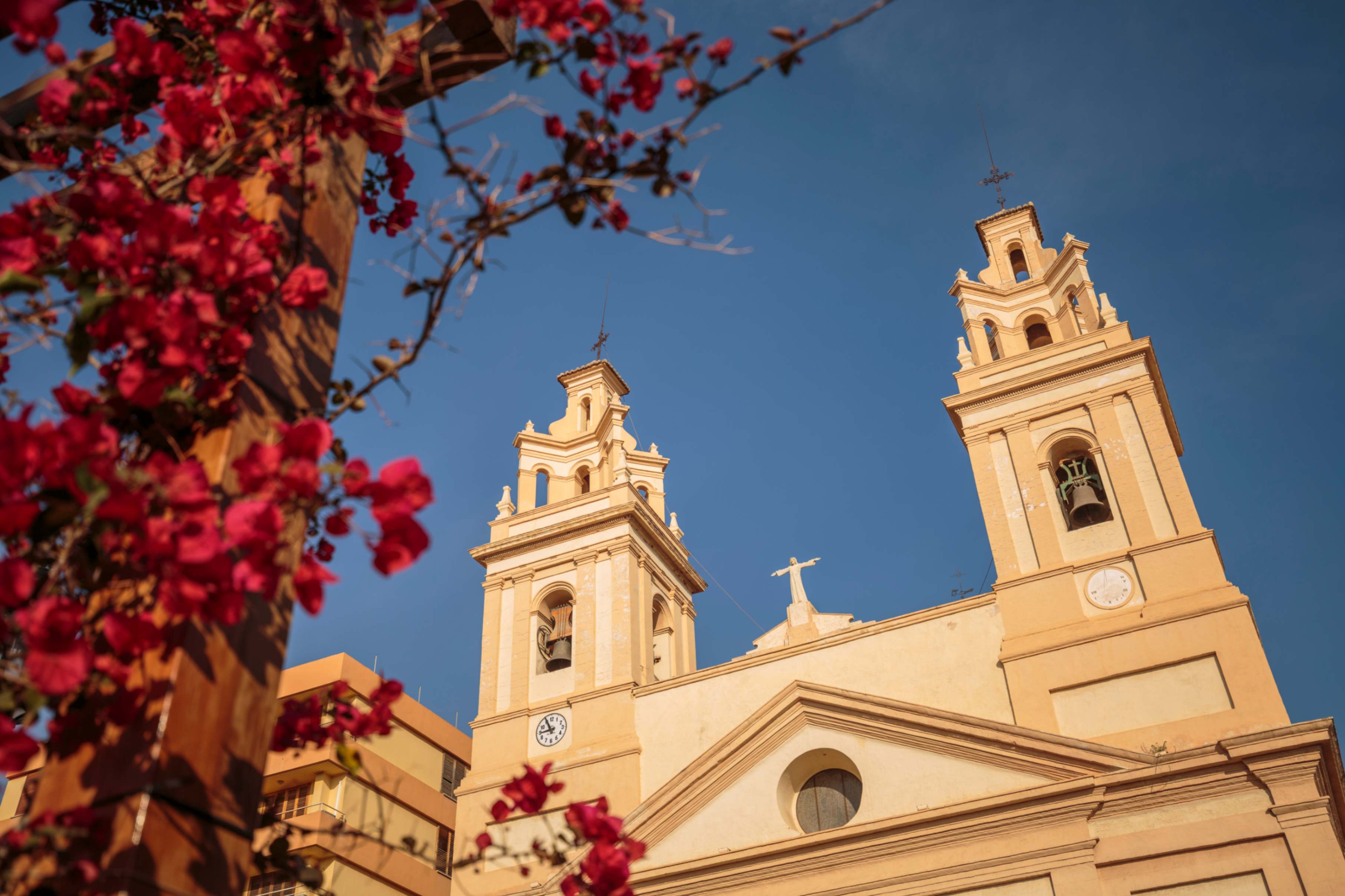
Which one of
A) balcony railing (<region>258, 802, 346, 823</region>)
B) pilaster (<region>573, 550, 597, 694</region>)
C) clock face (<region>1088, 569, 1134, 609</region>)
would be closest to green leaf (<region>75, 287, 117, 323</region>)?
clock face (<region>1088, 569, 1134, 609</region>)

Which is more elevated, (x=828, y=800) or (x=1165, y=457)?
(x=1165, y=457)

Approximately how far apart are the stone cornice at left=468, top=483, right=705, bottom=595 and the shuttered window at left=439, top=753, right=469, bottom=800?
27.6 ft

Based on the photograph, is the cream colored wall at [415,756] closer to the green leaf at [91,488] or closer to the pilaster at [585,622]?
the pilaster at [585,622]

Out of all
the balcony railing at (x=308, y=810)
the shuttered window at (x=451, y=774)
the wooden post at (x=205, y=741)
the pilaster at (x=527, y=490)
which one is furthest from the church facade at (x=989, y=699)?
the wooden post at (x=205, y=741)

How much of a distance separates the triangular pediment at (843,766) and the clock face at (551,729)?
2.55 metres

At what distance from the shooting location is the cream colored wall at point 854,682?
53.1 ft

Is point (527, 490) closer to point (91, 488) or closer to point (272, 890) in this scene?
point (272, 890)

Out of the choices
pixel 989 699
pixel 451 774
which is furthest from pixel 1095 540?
pixel 451 774

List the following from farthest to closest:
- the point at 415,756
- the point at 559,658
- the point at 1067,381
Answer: the point at 415,756
the point at 559,658
the point at 1067,381

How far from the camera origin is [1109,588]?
627 inches

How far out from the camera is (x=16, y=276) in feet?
6.49

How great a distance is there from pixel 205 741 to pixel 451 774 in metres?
27.1

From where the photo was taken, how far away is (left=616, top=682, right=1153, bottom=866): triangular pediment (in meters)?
14.2

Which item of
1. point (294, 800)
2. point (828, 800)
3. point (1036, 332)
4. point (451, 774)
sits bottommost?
point (828, 800)
